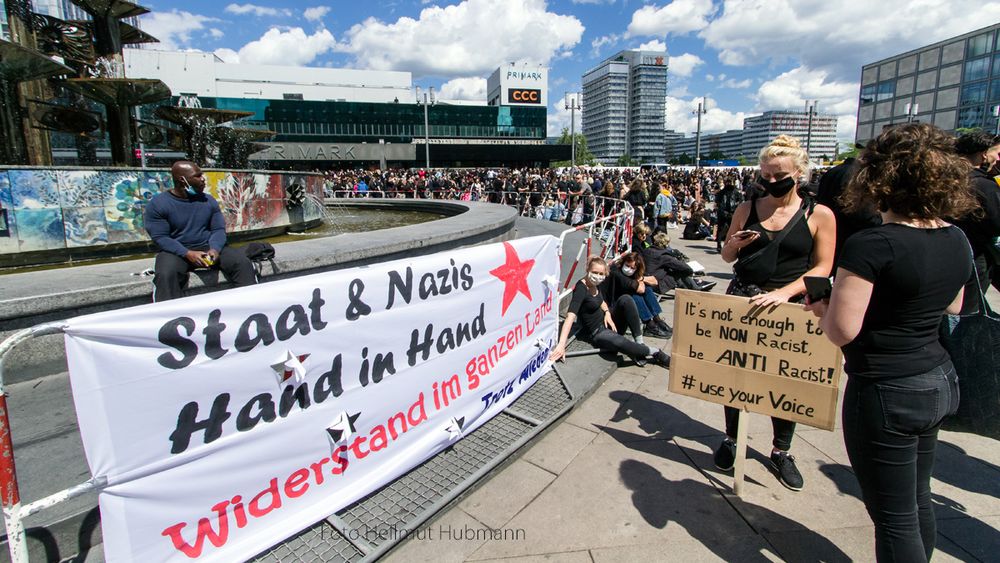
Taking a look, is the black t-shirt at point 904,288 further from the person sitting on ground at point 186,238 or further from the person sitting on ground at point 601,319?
the person sitting on ground at point 186,238

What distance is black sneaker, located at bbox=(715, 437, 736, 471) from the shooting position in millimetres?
3424

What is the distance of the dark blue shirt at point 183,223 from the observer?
4.48 meters

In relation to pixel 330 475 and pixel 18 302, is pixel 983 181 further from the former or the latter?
pixel 18 302

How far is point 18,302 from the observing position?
366 centimetres

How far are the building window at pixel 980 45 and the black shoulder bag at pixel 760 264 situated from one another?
106 meters

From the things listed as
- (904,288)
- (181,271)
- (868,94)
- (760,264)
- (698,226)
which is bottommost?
(698,226)

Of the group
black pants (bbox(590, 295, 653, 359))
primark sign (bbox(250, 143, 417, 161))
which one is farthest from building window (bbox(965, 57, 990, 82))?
black pants (bbox(590, 295, 653, 359))

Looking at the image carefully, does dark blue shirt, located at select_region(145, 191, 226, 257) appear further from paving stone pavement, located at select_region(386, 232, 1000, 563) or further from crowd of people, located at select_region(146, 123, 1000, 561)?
paving stone pavement, located at select_region(386, 232, 1000, 563)

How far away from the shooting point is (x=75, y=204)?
6641mm

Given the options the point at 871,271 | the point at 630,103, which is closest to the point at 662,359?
the point at 871,271

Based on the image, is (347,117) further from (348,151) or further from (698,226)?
(698,226)

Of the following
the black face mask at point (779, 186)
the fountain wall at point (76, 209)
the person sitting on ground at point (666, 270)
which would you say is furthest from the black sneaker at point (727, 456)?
the fountain wall at point (76, 209)

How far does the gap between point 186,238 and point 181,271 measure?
1.56 ft

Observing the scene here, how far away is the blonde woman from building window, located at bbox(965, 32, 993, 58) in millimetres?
105507
